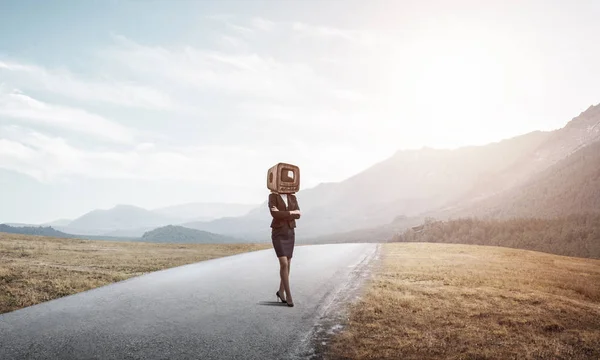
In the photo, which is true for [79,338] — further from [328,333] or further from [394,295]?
[394,295]

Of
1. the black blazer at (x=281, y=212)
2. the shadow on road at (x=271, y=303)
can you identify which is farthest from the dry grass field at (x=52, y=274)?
the black blazer at (x=281, y=212)

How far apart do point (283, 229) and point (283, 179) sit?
51.3 inches

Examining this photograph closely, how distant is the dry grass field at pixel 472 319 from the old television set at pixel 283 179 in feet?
11.1

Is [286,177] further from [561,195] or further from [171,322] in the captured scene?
[561,195]

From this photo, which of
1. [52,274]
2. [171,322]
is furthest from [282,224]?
[52,274]

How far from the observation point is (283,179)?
1069cm

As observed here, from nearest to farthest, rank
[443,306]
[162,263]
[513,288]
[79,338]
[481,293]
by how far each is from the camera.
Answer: [79,338] → [443,306] → [481,293] → [513,288] → [162,263]

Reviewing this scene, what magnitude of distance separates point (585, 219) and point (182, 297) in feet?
372

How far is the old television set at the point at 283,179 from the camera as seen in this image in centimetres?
1052

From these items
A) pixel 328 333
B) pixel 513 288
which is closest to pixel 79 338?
pixel 328 333

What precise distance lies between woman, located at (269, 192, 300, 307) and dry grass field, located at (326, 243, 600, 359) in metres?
1.91

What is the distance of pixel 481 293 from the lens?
12.1m

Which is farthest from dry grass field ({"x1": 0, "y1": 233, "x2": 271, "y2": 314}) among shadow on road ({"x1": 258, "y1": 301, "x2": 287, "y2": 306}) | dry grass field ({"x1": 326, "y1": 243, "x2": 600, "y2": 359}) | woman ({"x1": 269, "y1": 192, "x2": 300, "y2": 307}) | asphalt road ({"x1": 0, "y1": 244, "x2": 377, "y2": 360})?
dry grass field ({"x1": 326, "y1": 243, "x2": 600, "y2": 359})

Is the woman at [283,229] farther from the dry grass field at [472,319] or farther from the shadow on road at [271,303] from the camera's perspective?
the dry grass field at [472,319]
